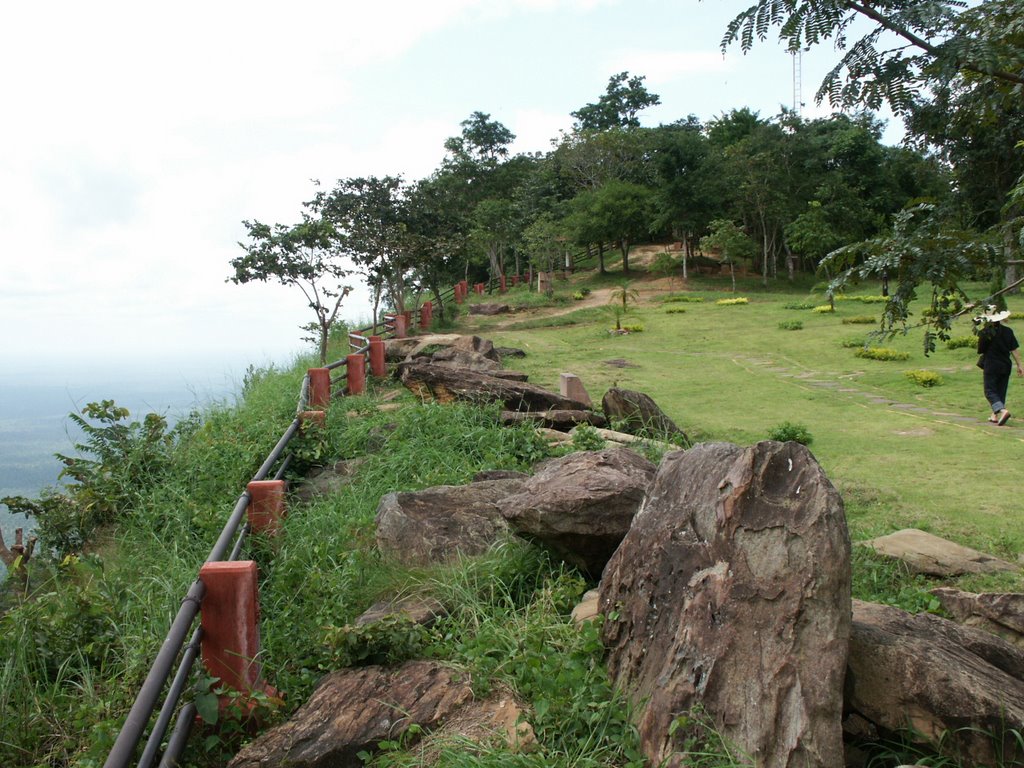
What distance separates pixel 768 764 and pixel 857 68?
3092 mm

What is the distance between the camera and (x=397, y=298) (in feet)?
75.3

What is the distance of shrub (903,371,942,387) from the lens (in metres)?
12.6

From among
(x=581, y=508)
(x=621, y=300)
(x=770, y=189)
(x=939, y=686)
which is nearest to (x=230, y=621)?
(x=581, y=508)

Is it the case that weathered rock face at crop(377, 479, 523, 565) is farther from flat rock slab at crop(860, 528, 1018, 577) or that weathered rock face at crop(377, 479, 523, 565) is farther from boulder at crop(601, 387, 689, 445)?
boulder at crop(601, 387, 689, 445)

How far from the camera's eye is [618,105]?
54.0 meters

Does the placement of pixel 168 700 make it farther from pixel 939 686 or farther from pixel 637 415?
A: pixel 637 415

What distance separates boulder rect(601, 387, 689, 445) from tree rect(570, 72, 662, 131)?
48.2m

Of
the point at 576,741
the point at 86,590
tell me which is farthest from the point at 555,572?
the point at 86,590

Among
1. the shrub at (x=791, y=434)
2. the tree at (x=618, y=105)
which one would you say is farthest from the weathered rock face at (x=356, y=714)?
the tree at (x=618, y=105)

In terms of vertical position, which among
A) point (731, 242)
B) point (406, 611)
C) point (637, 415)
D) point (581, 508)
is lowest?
point (637, 415)

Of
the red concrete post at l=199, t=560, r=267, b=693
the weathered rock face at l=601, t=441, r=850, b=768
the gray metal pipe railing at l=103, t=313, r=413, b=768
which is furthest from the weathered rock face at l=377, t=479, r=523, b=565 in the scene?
the weathered rock face at l=601, t=441, r=850, b=768

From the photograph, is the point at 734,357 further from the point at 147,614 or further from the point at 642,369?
the point at 147,614

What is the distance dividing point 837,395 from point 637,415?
5.15 meters

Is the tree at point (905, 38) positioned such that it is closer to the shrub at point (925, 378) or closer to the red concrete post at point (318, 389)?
the red concrete post at point (318, 389)
